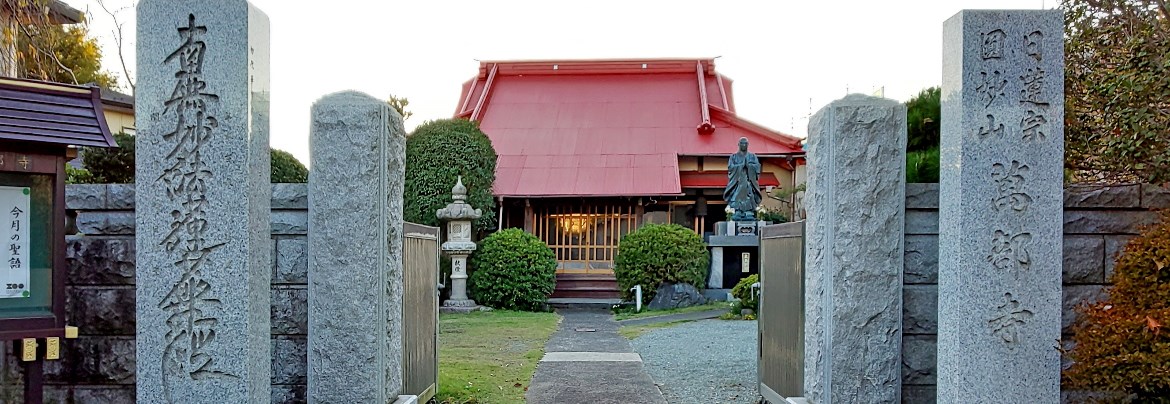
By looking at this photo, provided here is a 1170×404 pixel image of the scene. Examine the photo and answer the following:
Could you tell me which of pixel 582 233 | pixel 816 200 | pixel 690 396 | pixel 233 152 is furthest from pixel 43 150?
pixel 582 233

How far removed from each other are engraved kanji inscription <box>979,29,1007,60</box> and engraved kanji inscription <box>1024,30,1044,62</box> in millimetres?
126

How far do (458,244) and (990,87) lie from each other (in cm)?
1297

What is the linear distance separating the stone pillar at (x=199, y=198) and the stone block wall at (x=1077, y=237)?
374cm

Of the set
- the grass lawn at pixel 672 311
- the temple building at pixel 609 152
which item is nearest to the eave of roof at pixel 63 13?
the temple building at pixel 609 152

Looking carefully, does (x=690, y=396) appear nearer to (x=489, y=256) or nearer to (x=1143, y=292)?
(x=1143, y=292)

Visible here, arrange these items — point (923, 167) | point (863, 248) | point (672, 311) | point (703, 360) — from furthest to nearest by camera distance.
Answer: point (672, 311) → point (703, 360) → point (923, 167) → point (863, 248)

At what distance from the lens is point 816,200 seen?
16.6 ft

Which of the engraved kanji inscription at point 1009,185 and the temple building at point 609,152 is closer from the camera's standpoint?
the engraved kanji inscription at point 1009,185

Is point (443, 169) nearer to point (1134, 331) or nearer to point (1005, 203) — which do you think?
point (1005, 203)

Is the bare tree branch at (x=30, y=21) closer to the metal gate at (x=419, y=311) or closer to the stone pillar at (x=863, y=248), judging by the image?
the metal gate at (x=419, y=311)

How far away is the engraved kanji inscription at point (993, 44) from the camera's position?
163 inches

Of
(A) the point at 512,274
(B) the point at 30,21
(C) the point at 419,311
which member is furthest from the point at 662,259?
(B) the point at 30,21

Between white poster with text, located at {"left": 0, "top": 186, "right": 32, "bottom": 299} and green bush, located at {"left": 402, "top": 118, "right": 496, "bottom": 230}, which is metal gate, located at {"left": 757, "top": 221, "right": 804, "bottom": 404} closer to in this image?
white poster with text, located at {"left": 0, "top": 186, "right": 32, "bottom": 299}

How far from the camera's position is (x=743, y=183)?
54.1ft
